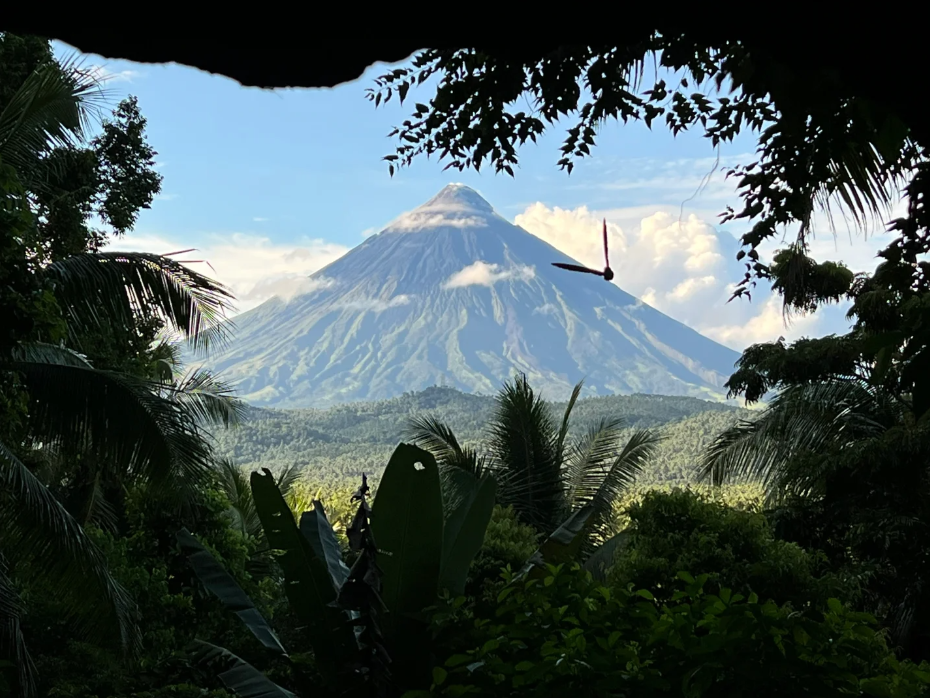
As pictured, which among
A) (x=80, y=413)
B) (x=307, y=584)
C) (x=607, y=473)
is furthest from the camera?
(x=607, y=473)

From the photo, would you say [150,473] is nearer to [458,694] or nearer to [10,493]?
[10,493]

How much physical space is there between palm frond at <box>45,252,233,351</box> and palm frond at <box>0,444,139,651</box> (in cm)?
144

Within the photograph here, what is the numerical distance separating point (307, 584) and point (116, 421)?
7.23 ft

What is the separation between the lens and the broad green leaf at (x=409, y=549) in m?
4.88

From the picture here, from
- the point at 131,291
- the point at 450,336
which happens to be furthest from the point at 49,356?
the point at 450,336

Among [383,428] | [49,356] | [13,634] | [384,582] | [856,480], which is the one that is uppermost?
[856,480]

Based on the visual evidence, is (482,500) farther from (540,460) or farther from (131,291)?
(540,460)

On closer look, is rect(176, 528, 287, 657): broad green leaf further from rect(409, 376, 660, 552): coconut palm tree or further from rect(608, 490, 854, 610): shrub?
rect(409, 376, 660, 552): coconut palm tree

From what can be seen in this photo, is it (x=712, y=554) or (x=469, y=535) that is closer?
(x=469, y=535)

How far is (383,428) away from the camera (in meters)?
79.4

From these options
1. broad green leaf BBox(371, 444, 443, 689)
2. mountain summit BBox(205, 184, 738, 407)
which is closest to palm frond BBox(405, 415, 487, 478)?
broad green leaf BBox(371, 444, 443, 689)

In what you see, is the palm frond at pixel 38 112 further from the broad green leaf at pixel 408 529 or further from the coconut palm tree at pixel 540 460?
the coconut palm tree at pixel 540 460

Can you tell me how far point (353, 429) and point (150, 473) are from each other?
73.8 meters

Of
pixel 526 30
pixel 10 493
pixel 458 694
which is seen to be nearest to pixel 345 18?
pixel 526 30
